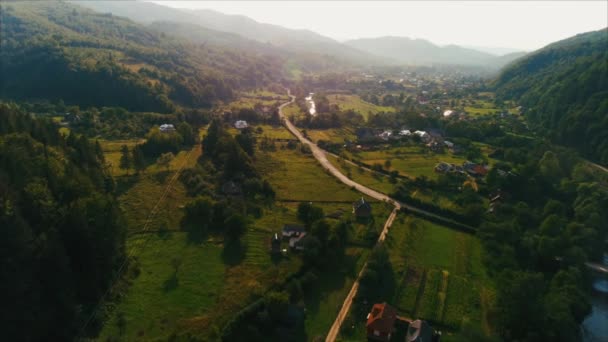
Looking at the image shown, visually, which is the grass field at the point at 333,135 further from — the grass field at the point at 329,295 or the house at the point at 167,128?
the grass field at the point at 329,295

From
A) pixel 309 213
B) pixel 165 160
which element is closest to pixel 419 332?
pixel 309 213

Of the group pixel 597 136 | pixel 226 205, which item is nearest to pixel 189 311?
pixel 226 205

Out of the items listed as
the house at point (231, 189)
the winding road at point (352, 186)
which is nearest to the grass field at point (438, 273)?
the winding road at point (352, 186)

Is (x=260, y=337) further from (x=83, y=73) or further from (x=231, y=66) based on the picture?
(x=231, y=66)

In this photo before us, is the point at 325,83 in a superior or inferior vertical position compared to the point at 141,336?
inferior

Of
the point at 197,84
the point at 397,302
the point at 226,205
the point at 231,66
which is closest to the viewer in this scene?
the point at 397,302

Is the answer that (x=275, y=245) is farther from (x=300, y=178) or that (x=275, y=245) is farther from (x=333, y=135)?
(x=333, y=135)
